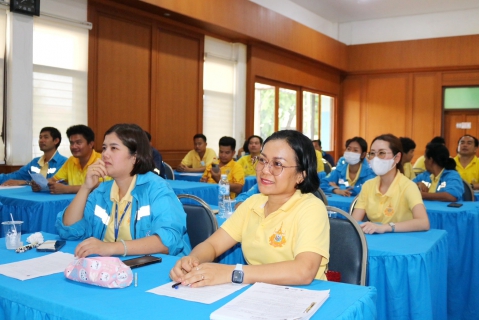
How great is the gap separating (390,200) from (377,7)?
29.4 feet

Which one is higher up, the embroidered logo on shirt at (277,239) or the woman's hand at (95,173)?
the woman's hand at (95,173)

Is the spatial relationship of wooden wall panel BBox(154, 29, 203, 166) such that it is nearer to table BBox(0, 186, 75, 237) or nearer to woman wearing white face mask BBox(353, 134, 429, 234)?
table BBox(0, 186, 75, 237)

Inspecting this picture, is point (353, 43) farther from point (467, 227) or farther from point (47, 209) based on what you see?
point (47, 209)

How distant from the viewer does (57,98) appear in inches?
247

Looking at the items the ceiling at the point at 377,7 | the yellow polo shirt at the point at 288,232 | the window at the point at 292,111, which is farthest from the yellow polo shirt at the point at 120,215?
the ceiling at the point at 377,7

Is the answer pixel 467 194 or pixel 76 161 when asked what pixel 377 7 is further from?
pixel 76 161

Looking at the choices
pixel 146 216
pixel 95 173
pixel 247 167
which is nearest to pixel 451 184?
pixel 146 216

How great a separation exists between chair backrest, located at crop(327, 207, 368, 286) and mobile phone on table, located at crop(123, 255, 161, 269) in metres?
0.84

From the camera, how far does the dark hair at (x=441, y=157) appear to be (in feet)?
14.3

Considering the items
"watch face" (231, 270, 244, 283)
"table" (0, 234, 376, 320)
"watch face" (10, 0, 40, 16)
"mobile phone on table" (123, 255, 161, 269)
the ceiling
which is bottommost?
"table" (0, 234, 376, 320)

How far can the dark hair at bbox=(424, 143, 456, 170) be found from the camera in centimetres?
436

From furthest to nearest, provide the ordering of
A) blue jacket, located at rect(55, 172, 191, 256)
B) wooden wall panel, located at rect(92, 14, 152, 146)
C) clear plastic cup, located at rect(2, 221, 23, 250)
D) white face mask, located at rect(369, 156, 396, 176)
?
wooden wall panel, located at rect(92, 14, 152, 146)
white face mask, located at rect(369, 156, 396, 176)
blue jacket, located at rect(55, 172, 191, 256)
clear plastic cup, located at rect(2, 221, 23, 250)

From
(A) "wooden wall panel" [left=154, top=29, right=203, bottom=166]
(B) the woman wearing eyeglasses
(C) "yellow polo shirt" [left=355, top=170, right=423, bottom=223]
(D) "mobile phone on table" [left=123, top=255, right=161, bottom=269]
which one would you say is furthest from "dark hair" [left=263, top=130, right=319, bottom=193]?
(A) "wooden wall panel" [left=154, top=29, right=203, bottom=166]

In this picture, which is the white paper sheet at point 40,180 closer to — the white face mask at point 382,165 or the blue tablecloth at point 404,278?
the white face mask at point 382,165
